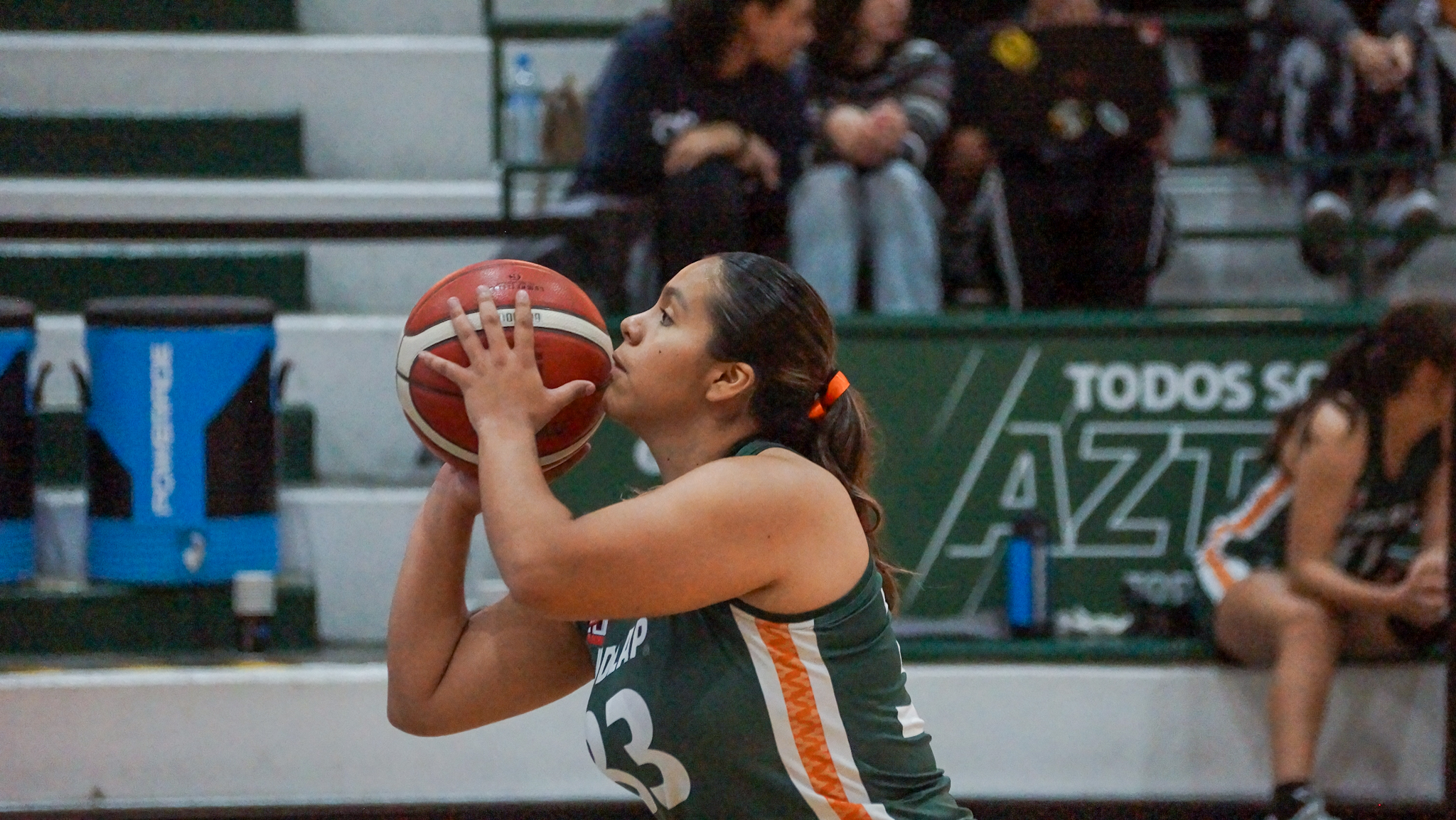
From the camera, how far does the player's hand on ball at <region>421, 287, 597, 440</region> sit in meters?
1.81

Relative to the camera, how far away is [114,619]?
161 inches

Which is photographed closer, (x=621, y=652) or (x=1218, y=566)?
(x=621, y=652)

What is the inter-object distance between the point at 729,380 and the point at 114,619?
2767 mm

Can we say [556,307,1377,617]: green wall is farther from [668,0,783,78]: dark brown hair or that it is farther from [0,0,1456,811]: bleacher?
[668,0,783,78]: dark brown hair

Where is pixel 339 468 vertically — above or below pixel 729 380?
below

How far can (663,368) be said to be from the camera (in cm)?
193

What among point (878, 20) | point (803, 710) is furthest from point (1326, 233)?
point (803, 710)

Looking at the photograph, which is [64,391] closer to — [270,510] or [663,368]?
[270,510]

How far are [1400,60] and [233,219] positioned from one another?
13.2 ft

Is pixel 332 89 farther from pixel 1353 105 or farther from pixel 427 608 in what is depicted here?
pixel 427 608

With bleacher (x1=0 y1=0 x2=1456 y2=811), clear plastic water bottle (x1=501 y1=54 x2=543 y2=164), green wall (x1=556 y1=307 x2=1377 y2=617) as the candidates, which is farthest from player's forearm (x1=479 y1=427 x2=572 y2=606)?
clear plastic water bottle (x1=501 y1=54 x2=543 y2=164)

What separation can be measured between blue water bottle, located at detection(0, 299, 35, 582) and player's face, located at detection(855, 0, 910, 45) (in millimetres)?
2658

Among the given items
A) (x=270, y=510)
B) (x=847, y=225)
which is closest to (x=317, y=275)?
(x=270, y=510)

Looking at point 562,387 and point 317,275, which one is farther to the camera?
point 317,275
